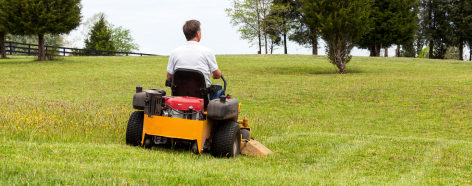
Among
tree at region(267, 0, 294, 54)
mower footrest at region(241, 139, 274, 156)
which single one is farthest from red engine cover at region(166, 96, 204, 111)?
tree at region(267, 0, 294, 54)

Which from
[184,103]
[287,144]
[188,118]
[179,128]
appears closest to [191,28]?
[184,103]

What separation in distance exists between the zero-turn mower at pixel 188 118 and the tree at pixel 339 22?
20615 mm

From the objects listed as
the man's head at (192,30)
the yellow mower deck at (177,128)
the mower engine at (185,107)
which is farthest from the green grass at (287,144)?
the man's head at (192,30)

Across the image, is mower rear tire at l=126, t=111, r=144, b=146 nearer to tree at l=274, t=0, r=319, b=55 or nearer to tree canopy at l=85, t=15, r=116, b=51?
tree at l=274, t=0, r=319, b=55

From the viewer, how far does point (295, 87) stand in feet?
67.6

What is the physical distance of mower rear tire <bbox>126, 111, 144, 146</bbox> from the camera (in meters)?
6.28

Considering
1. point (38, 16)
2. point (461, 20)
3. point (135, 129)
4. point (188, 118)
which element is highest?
point (461, 20)

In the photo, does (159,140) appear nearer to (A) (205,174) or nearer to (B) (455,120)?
(A) (205,174)

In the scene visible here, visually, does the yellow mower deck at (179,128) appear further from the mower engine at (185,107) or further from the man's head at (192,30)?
the man's head at (192,30)

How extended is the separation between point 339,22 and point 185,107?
21204 mm

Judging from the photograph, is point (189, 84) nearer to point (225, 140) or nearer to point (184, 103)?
point (184, 103)

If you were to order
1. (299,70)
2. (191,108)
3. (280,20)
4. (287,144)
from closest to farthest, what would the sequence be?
(191,108), (287,144), (299,70), (280,20)

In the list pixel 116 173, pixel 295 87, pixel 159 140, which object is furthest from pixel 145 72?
pixel 116 173

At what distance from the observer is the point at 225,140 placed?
5938 millimetres
